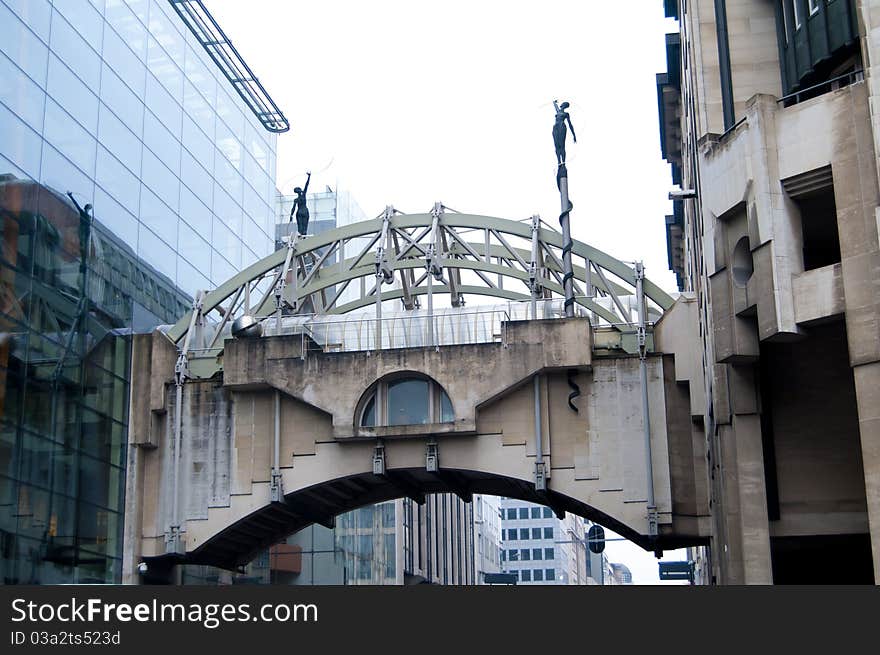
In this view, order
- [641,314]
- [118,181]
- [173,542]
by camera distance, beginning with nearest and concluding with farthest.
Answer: [641,314] → [173,542] → [118,181]

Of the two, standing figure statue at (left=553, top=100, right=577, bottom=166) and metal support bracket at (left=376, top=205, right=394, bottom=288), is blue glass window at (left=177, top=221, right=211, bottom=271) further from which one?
standing figure statue at (left=553, top=100, right=577, bottom=166)

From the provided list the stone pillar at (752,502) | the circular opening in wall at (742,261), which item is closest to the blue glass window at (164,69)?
the circular opening in wall at (742,261)

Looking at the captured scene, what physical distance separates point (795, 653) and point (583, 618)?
2.54m

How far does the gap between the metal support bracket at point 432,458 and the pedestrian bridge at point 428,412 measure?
0.07 m

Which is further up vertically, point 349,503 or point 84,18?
point 84,18

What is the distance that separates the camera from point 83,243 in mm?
40062

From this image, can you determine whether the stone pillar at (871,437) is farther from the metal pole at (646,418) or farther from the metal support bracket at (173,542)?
the metal support bracket at (173,542)

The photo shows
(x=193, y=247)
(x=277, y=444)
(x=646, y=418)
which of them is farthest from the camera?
(x=193, y=247)

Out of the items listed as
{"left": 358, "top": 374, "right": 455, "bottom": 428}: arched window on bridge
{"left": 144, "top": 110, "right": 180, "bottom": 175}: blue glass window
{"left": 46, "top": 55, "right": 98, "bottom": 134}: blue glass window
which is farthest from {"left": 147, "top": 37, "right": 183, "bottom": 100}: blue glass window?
{"left": 358, "top": 374, "right": 455, "bottom": 428}: arched window on bridge

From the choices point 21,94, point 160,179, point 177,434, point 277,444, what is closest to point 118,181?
point 160,179

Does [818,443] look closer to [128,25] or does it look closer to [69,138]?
[69,138]

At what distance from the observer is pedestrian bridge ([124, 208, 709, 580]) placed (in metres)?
39.8

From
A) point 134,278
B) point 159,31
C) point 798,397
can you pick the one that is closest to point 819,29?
point 798,397

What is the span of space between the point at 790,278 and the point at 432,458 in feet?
A: 57.5
